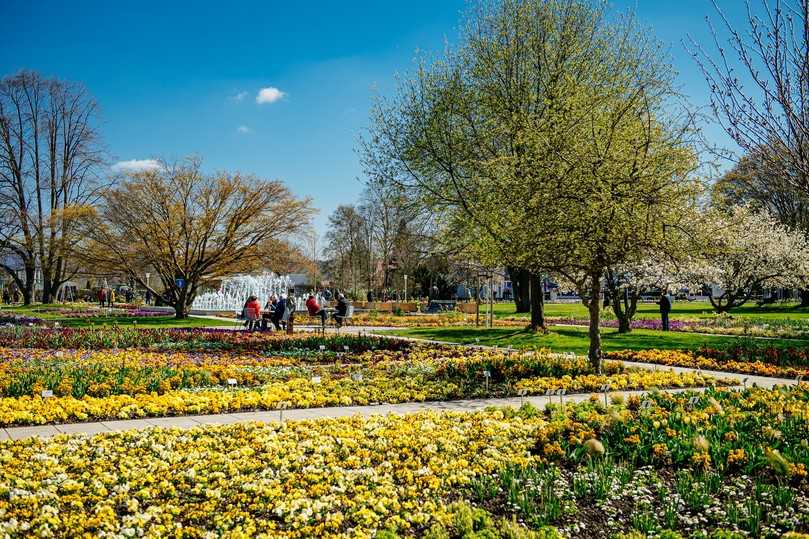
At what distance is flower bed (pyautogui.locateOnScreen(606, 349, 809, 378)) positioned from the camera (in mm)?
11520

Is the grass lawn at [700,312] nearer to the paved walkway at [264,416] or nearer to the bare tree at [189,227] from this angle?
the bare tree at [189,227]

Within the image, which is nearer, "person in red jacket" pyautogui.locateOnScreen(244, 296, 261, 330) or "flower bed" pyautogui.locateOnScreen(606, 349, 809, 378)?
"flower bed" pyautogui.locateOnScreen(606, 349, 809, 378)

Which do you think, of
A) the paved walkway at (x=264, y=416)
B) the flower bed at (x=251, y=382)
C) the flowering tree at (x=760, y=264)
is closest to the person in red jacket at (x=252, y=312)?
the flower bed at (x=251, y=382)

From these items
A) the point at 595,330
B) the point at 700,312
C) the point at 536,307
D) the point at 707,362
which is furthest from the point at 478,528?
the point at 700,312

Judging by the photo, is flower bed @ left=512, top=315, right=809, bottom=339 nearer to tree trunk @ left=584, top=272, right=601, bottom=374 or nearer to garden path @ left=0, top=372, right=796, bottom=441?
tree trunk @ left=584, top=272, right=601, bottom=374

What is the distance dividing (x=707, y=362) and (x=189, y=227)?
22361mm

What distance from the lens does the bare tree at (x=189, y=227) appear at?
1105 inches

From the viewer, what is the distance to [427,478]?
204 inches

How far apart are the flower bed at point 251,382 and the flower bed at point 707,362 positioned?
6.07 feet

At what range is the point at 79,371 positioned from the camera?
977 cm

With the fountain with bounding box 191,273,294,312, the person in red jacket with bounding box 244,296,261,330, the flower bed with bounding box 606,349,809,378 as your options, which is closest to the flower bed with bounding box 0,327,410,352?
the person in red jacket with bounding box 244,296,261,330

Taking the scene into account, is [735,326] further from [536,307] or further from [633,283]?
[536,307]

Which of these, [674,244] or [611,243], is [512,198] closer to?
[611,243]

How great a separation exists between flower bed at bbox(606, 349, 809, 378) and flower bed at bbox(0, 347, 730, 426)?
1.85m
